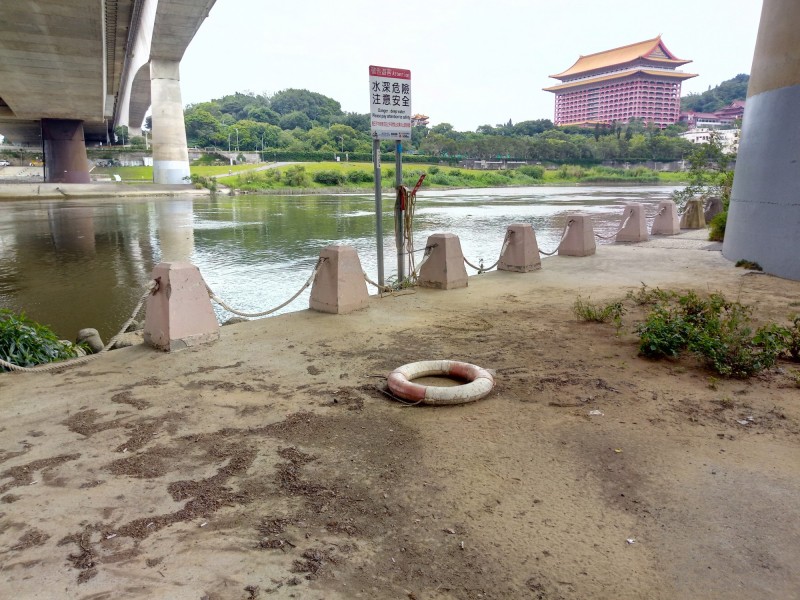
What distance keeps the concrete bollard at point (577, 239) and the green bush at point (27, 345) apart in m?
10.3

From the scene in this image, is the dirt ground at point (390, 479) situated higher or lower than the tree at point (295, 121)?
lower

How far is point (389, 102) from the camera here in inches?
327

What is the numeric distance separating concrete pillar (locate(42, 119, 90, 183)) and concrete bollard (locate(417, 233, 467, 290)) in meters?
60.1

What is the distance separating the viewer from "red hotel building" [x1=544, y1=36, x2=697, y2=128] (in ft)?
362

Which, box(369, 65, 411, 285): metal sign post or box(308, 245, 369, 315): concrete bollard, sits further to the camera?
box(369, 65, 411, 285): metal sign post

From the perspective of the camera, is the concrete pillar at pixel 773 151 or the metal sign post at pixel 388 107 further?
the concrete pillar at pixel 773 151

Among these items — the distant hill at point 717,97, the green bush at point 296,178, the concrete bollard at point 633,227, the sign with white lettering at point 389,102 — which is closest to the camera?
the sign with white lettering at point 389,102

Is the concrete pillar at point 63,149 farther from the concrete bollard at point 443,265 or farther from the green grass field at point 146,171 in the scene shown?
the concrete bollard at point 443,265

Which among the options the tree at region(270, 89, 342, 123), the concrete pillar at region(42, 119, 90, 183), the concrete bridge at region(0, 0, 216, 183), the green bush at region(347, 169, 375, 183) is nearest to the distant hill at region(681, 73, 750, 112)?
the tree at region(270, 89, 342, 123)

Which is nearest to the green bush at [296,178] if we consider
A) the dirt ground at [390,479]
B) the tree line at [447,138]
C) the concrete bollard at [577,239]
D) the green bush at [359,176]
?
the green bush at [359,176]

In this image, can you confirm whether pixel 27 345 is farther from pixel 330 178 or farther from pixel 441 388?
pixel 330 178

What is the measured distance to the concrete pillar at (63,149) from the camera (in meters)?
56.7

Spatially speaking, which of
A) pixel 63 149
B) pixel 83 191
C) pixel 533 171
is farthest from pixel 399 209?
pixel 533 171

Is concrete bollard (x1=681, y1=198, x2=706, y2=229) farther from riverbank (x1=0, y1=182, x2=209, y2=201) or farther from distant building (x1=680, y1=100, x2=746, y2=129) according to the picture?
distant building (x1=680, y1=100, x2=746, y2=129)
